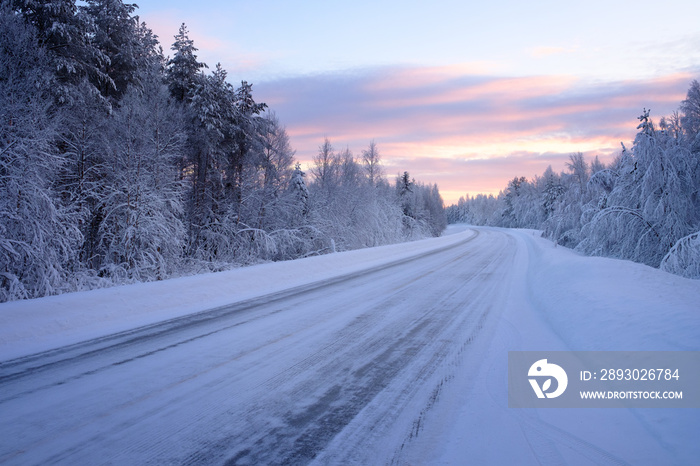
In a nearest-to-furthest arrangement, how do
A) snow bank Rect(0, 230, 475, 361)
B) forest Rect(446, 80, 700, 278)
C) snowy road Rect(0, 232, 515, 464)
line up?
1. snowy road Rect(0, 232, 515, 464)
2. snow bank Rect(0, 230, 475, 361)
3. forest Rect(446, 80, 700, 278)

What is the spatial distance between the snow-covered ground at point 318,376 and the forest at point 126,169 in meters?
5.71

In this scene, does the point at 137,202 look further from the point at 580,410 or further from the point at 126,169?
the point at 580,410

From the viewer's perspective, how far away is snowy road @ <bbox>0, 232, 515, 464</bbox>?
258 cm

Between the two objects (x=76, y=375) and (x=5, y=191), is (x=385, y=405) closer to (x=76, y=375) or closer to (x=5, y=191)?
(x=76, y=375)

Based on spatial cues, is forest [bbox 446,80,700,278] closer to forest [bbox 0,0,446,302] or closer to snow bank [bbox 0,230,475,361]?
snow bank [bbox 0,230,475,361]

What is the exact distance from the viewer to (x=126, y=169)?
13.5 meters

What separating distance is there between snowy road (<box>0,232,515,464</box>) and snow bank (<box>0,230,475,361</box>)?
23.7 inches

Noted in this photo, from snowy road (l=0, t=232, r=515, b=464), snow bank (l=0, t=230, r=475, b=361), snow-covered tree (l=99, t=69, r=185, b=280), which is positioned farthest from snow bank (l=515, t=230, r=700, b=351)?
snow-covered tree (l=99, t=69, r=185, b=280)

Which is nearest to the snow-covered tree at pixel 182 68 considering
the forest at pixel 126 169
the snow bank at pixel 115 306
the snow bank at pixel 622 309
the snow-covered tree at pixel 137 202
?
the forest at pixel 126 169

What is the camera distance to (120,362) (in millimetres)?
4145

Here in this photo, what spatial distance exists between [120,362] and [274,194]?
18.0 m

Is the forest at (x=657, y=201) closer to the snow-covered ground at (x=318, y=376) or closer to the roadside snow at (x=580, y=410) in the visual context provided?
the roadside snow at (x=580, y=410)

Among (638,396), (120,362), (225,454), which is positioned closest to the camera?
(225,454)

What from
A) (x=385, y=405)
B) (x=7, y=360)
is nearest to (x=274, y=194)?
(x=7, y=360)
